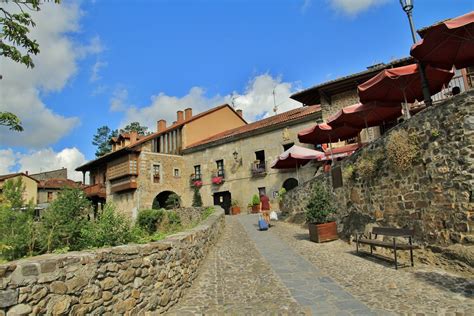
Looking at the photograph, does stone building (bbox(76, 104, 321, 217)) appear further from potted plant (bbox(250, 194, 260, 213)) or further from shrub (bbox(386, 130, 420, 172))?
shrub (bbox(386, 130, 420, 172))

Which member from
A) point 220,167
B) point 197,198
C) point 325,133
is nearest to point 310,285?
point 325,133

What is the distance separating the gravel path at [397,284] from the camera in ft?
13.3

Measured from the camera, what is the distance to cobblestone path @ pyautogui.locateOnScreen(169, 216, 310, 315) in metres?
4.34

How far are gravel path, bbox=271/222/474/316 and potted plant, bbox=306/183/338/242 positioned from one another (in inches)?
43.0

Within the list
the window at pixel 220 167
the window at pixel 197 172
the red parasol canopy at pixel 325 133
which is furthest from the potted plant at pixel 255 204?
the red parasol canopy at pixel 325 133

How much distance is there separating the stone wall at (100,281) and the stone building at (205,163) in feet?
46.1

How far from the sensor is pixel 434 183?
20.1ft

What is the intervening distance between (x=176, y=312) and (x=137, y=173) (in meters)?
21.0

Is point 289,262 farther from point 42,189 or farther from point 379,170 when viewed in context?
point 42,189

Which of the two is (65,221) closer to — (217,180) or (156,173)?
(217,180)

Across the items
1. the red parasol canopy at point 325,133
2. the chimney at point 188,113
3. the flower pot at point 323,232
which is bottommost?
the flower pot at point 323,232

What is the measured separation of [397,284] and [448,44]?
524 centimetres

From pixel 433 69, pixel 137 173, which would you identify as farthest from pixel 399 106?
pixel 137 173

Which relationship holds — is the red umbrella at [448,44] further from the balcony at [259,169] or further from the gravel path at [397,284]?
the balcony at [259,169]
